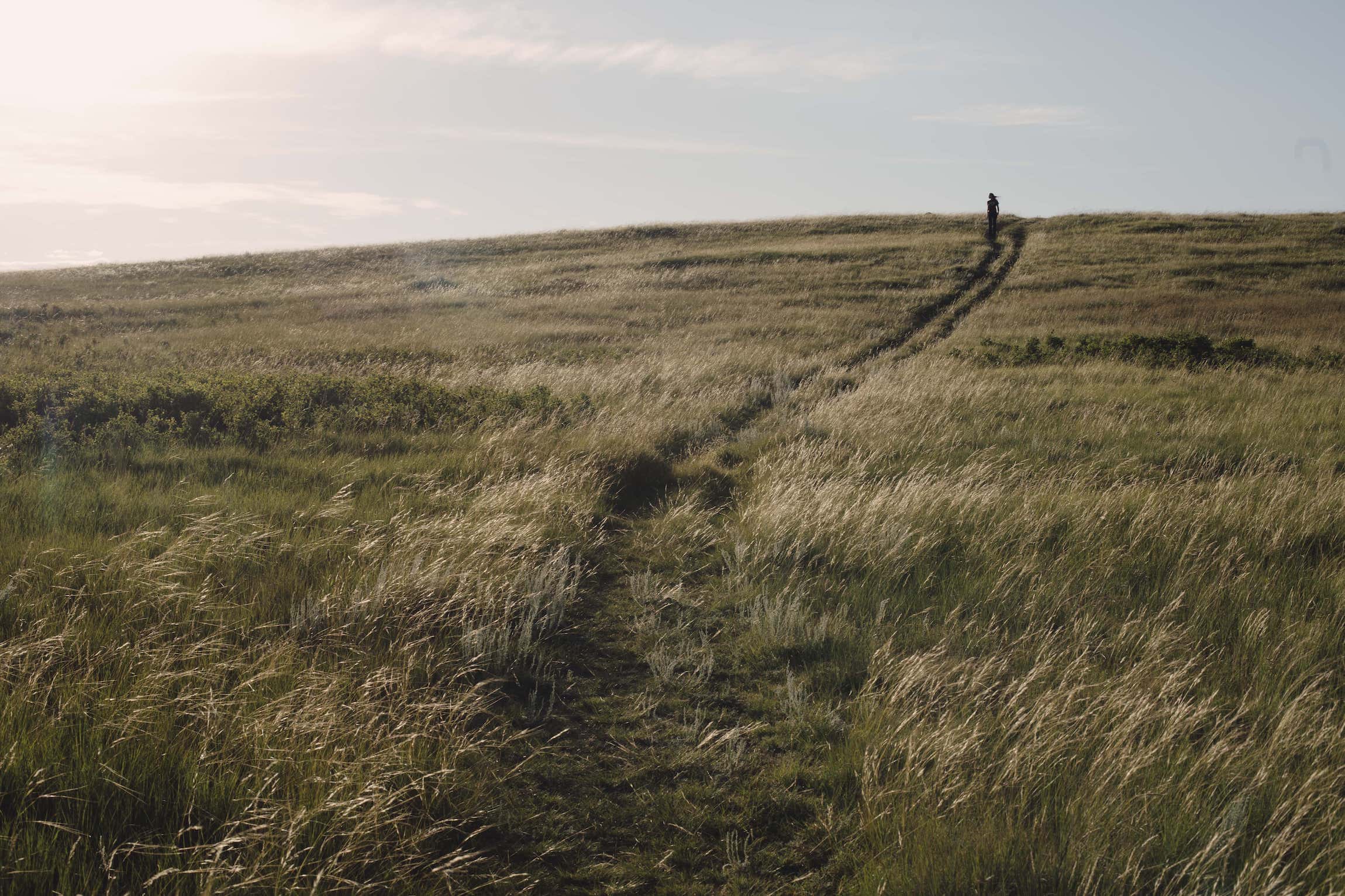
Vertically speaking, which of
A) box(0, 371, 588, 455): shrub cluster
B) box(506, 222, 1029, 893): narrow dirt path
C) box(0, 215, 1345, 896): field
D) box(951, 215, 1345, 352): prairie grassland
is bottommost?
box(506, 222, 1029, 893): narrow dirt path

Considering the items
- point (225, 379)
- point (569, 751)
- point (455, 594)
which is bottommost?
point (569, 751)

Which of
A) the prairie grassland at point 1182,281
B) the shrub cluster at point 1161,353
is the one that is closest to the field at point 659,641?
the shrub cluster at point 1161,353

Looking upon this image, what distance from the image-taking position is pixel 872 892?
2.80 meters

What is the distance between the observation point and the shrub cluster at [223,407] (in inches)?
352

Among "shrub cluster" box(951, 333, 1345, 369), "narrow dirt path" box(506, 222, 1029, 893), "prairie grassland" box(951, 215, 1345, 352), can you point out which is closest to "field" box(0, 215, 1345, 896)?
"narrow dirt path" box(506, 222, 1029, 893)

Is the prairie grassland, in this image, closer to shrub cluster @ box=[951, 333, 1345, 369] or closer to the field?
shrub cluster @ box=[951, 333, 1345, 369]

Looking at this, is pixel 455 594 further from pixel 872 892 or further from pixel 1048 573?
pixel 1048 573

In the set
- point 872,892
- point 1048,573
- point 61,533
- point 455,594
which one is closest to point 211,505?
point 61,533

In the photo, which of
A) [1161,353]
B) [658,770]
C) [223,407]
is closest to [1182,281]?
[1161,353]

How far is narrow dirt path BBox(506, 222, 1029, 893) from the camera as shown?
10.0 ft

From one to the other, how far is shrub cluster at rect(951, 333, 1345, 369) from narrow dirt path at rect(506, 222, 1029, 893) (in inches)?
585

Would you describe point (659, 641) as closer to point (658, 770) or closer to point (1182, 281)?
point (658, 770)

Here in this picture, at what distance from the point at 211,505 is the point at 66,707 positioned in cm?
319

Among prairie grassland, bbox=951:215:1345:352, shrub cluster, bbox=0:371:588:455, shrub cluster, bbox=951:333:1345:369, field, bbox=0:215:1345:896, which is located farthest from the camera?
prairie grassland, bbox=951:215:1345:352
